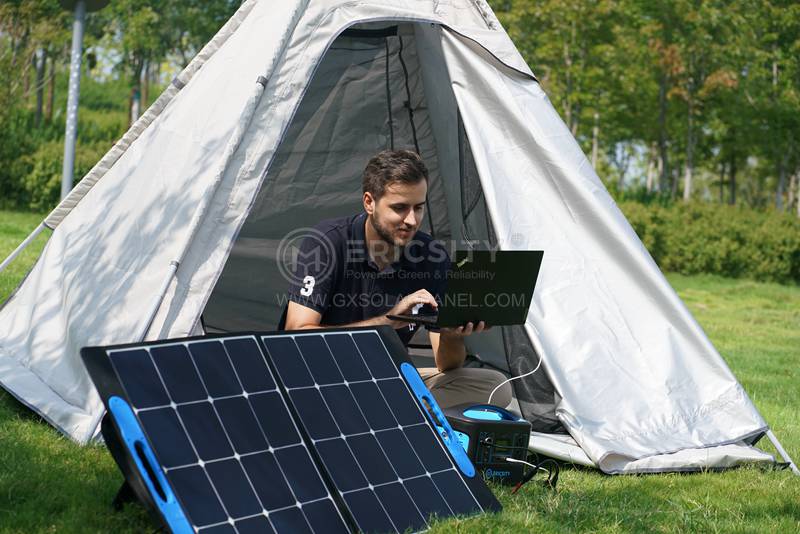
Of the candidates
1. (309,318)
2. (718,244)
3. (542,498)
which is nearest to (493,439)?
(542,498)

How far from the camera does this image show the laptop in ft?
11.9

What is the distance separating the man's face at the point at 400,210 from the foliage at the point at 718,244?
11.9 metres

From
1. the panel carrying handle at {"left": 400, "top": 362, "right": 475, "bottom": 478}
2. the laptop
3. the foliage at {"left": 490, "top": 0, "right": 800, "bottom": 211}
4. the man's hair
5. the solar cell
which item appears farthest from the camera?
the foliage at {"left": 490, "top": 0, "right": 800, "bottom": 211}

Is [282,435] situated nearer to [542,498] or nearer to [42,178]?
[542,498]

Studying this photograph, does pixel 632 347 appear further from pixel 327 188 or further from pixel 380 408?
pixel 327 188

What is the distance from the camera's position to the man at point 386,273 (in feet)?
13.2

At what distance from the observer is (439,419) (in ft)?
11.1

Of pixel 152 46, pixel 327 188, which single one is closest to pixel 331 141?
pixel 327 188

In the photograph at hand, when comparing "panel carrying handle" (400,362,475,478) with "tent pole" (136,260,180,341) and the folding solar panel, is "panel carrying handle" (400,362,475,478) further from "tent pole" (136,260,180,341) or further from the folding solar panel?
"tent pole" (136,260,180,341)

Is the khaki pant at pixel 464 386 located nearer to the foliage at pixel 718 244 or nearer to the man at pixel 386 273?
the man at pixel 386 273

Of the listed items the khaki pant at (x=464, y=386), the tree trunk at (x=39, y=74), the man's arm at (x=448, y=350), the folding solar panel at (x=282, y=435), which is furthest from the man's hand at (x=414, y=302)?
the tree trunk at (x=39, y=74)

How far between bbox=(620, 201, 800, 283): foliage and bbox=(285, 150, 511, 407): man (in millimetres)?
11498

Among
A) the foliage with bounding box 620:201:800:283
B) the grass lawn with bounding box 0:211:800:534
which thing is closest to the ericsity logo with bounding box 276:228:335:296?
the grass lawn with bounding box 0:211:800:534

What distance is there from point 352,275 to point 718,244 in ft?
40.8
